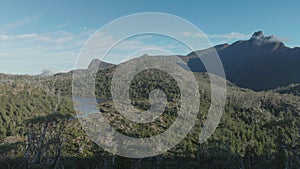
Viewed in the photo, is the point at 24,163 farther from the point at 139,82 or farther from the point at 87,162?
the point at 139,82

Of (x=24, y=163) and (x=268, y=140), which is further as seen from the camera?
(x=268, y=140)

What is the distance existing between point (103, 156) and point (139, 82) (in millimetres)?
159706

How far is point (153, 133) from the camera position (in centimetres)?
7288

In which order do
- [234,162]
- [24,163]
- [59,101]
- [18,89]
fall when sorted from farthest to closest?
[18,89]
[59,101]
[234,162]
[24,163]

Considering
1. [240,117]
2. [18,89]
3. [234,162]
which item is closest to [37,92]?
[18,89]

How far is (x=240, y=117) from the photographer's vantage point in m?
128

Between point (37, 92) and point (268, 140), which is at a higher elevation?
point (37, 92)

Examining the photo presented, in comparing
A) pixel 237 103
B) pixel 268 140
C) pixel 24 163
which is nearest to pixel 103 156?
pixel 24 163

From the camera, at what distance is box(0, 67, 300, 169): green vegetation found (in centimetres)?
1738

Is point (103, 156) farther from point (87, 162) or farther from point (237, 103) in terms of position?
point (237, 103)

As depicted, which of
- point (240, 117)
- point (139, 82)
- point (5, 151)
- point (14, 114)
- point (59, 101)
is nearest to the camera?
point (5, 151)

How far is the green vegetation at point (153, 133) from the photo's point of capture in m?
17.4

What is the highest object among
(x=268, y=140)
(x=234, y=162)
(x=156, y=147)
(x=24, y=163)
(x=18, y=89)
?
(x=18, y=89)

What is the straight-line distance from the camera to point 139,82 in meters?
193
